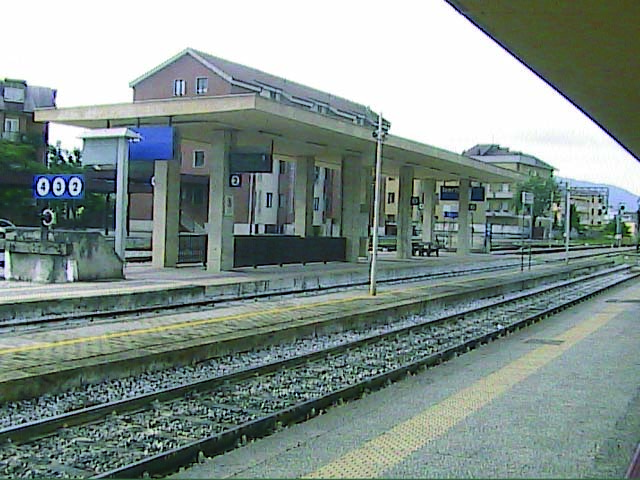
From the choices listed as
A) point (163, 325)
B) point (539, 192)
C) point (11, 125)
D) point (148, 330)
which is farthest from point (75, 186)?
point (539, 192)

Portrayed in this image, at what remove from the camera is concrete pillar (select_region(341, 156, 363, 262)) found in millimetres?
36281

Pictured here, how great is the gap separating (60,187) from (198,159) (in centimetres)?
3922

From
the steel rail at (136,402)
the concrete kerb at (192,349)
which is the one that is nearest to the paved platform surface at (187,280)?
the concrete kerb at (192,349)

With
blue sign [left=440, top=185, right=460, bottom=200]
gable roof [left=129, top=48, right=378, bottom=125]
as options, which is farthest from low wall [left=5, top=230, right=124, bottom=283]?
gable roof [left=129, top=48, right=378, bottom=125]

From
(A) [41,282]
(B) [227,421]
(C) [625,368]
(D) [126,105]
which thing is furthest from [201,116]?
(B) [227,421]

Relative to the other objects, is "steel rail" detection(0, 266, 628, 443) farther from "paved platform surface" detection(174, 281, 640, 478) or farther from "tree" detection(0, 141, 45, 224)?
"tree" detection(0, 141, 45, 224)

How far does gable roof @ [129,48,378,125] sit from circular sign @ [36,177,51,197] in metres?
33.7

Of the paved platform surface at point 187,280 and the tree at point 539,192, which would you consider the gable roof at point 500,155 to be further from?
the paved platform surface at point 187,280

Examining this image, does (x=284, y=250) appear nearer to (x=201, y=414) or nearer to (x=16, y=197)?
(x=16, y=197)

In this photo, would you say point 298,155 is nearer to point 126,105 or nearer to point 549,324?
point 126,105

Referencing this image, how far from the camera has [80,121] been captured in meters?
26.9

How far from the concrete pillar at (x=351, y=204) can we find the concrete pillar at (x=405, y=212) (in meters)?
6.45

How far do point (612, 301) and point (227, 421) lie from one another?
18.9m

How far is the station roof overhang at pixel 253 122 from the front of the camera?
23859 mm
